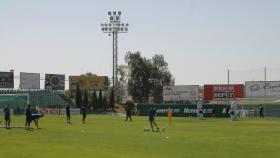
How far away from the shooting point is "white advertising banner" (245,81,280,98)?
283ft

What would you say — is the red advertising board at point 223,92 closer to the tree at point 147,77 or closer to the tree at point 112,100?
the tree at point 112,100

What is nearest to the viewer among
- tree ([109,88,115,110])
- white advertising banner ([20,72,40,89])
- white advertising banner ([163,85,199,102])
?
white advertising banner ([163,85,199,102])

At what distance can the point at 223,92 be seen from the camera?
300ft

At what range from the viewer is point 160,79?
136 m

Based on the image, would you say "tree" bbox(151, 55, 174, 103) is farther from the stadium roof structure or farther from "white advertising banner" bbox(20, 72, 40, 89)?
the stadium roof structure

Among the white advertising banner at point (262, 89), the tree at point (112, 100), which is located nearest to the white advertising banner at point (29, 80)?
the tree at point (112, 100)

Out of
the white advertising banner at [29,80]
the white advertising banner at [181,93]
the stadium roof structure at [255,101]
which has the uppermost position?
the white advertising banner at [29,80]

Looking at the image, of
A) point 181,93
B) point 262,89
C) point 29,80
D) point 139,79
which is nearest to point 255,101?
point 262,89

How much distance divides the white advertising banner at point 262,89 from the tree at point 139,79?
46784 millimetres

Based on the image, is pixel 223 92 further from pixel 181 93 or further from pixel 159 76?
pixel 159 76

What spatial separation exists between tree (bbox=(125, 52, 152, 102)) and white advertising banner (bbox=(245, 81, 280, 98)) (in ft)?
153

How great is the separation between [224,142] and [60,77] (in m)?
94.5

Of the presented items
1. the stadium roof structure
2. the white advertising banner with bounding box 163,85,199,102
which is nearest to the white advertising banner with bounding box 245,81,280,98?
A: the stadium roof structure

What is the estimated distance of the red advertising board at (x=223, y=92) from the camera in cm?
8950
